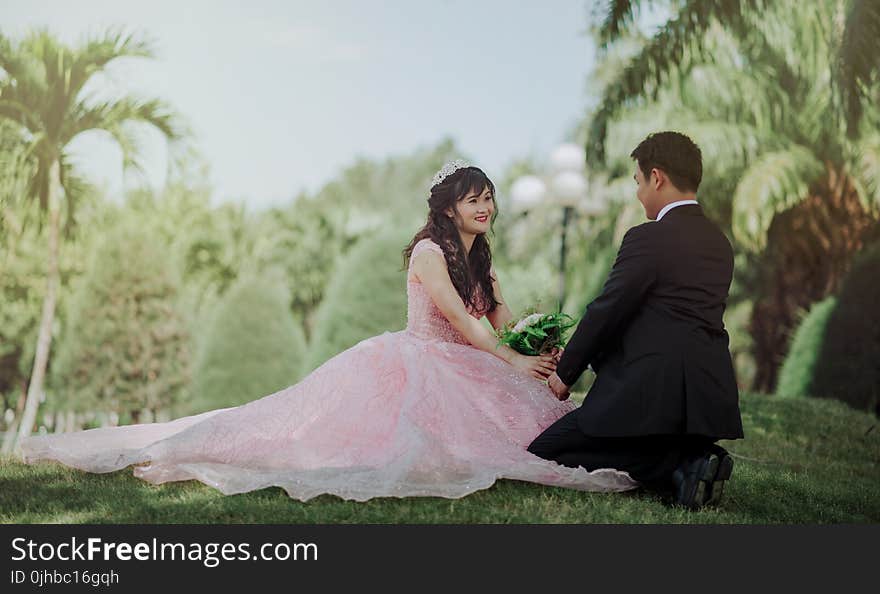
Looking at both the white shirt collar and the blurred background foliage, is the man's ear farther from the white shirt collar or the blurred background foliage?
the blurred background foliage

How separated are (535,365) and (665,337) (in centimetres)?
97

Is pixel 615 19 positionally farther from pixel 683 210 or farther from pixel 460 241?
pixel 683 210

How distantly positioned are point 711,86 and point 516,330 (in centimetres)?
1390

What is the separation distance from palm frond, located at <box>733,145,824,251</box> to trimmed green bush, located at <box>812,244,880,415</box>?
11.8 ft

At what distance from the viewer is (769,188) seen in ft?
53.2

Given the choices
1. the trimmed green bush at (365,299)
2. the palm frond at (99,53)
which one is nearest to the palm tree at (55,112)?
the palm frond at (99,53)

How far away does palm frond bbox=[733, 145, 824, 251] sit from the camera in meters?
16.2

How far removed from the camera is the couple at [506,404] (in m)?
4.66

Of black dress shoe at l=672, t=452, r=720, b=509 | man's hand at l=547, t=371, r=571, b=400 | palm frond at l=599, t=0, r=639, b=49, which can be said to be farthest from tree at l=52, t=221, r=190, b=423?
black dress shoe at l=672, t=452, r=720, b=509

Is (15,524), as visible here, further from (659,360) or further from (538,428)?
(659,360)

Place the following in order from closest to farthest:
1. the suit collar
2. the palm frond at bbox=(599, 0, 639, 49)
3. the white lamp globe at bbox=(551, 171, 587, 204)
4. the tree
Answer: the suit collar, the palm frond at bbox=(599, 0, 639, 49), the white lamp globe at bbox=(551, 171, 587, 204), the tree

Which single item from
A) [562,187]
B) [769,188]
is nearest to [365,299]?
[562,187]

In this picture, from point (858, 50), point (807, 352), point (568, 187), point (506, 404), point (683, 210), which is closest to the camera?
point (683, 210)

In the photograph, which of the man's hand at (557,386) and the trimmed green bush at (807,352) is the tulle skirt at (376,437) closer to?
the man's hand at (557,386)
